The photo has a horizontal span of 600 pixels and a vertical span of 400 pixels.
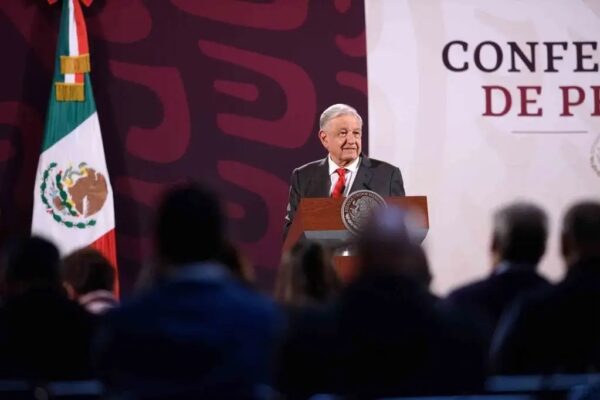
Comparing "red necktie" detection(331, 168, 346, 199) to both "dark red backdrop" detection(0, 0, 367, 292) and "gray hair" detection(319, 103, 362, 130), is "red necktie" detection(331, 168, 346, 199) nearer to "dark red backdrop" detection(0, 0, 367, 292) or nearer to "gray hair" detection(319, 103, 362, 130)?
"gray hair" detection(319, 103, 362, 130)

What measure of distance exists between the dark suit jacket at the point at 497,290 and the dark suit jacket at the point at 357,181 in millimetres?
3267

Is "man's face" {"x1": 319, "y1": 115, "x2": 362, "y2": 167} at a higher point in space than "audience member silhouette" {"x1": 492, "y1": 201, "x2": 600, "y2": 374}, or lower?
higher

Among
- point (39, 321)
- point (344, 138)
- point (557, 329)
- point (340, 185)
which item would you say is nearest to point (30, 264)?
point (39, 321)

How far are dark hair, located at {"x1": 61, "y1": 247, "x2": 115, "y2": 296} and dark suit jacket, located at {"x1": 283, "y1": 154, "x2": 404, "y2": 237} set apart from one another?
2.79 meters

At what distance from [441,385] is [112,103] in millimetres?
5723

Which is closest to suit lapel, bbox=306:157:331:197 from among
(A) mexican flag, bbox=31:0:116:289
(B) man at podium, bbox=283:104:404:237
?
(B) man at podium, bbox=283:104:404:237

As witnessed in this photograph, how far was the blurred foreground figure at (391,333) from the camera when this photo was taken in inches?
124

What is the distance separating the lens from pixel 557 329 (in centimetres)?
339

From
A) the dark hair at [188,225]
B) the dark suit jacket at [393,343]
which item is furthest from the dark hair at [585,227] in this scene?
the dark hair at [188,225]

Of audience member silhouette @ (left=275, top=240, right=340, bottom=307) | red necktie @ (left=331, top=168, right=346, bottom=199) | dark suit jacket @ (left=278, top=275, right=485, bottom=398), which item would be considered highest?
red necktie @ (left=331, top=168, right=346, bottom=199)

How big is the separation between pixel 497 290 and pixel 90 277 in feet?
4.52

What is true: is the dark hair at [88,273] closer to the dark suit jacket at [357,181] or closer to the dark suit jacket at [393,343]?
the dark suit jacket at [393,343]

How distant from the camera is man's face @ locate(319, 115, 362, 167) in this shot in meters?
7.12

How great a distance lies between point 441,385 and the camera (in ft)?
10.9
